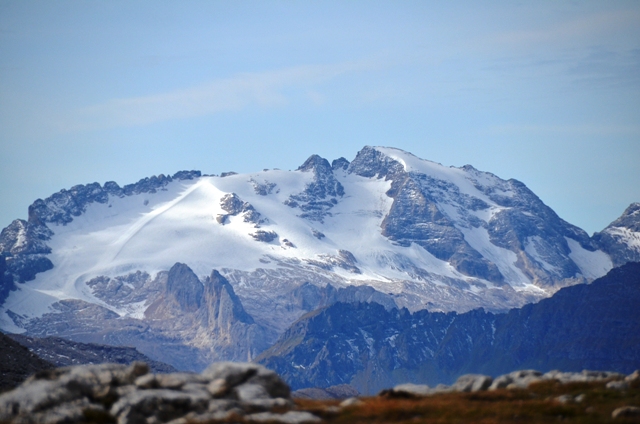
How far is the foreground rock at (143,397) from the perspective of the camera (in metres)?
57.6

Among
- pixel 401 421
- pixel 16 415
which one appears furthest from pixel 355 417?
pixel 16 415

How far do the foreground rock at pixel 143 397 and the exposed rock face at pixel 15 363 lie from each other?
251ft

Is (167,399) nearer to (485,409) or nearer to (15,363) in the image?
(485,409)

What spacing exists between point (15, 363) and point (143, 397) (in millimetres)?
98605

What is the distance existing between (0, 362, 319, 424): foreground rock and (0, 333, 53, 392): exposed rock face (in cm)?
7649

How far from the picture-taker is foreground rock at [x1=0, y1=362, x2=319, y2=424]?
57.6 meters

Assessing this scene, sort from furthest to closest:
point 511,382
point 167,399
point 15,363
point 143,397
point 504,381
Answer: point 15,363, point 511,382, point 504,381, point 167,399, point 143,397

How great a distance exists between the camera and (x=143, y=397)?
2307 inches

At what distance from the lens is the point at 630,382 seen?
238 feet

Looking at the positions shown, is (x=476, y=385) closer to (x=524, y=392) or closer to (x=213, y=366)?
(x=524, y=392)

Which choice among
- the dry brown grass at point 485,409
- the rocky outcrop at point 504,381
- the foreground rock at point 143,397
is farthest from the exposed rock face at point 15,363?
the dry brown grass at point 485,409

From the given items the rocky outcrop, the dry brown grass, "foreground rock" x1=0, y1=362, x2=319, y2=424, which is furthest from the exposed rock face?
the dry brown grass

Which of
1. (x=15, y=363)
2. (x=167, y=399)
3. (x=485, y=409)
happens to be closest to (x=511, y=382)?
(x=485, y=409)

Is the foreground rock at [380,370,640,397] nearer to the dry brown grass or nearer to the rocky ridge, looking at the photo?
the dry brown grass
